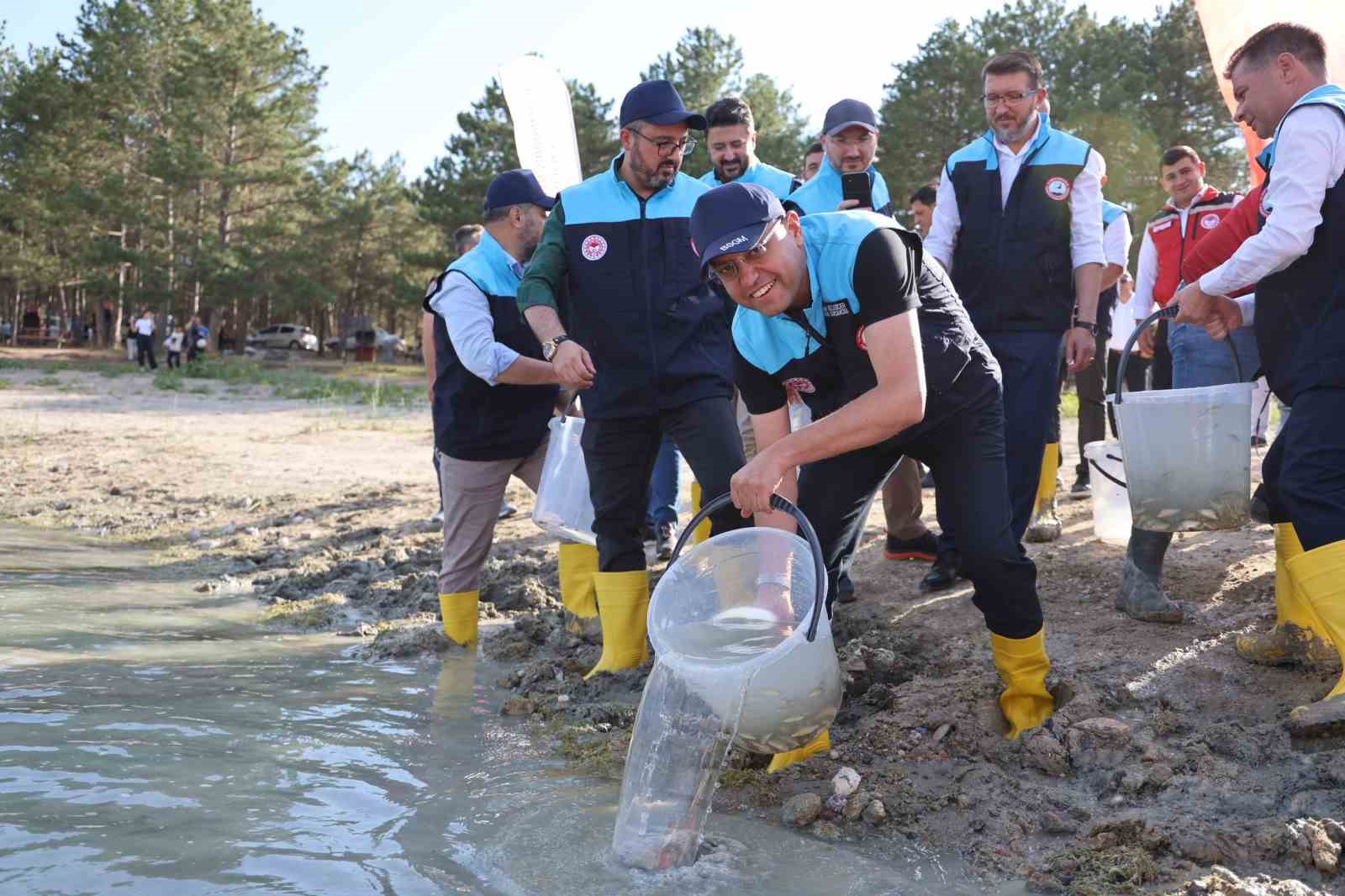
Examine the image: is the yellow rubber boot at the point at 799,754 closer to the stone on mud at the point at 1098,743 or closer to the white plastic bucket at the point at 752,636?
the white plastic bucket at the point at 752,636

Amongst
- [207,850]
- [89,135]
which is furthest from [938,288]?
[89,135]

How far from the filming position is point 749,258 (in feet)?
10.6

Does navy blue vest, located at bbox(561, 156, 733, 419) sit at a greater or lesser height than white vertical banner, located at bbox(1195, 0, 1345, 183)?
lesser

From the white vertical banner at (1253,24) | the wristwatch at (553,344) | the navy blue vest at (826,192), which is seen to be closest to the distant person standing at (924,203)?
the navy blue vest at (826,192)

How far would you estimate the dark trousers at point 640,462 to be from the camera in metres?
4.73

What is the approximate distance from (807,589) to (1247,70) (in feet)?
6.84

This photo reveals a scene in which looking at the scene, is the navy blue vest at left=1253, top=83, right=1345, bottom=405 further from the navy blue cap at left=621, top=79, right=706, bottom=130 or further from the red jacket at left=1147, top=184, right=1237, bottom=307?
the red jacket at left=1147, top=184, right=1237, bottom=307

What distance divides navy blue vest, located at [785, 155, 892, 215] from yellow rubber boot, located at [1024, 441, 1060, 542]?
1541 millimetres

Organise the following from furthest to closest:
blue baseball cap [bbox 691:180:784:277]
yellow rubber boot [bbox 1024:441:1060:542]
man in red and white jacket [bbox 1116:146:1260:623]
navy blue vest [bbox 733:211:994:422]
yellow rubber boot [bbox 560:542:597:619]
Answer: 1. yellow rubber boot [bbox 1024:441:1060:542]
2. yellow rubber boot [bbox 560:542:597:619]
3. man in red and white jacket [bbox 1116:146:1260:623]
4. navy blue vest [bbox 733:211:994:422]
5. blue baseball cap [bbox 691:180:784:277]

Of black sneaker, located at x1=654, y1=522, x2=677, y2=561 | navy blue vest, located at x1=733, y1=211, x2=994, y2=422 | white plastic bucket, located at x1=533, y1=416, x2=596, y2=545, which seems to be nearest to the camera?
navy blue vest, located at x1=733, y1=211, x2=994, y2=422

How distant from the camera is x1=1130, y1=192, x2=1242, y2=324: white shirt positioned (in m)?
7.29

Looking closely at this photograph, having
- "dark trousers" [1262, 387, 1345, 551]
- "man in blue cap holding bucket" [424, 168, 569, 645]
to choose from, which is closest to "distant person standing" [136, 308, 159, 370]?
"man in blue cap holding bucket" [424, 168, 569, 645]

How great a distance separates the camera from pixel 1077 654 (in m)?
4.57

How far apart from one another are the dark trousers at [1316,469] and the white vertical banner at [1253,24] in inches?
68.8
